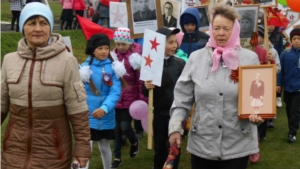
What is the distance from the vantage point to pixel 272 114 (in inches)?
157

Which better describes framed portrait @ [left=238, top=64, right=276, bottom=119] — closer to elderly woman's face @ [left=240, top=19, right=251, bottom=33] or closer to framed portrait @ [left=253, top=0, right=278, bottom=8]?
elderly woman's face @ [left=240, top=19, right=251, bottom=33]

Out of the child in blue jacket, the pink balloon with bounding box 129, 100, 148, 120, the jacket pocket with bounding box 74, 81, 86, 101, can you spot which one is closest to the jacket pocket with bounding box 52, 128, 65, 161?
the jacket pocket with bounding box 74, 81, 86, 101

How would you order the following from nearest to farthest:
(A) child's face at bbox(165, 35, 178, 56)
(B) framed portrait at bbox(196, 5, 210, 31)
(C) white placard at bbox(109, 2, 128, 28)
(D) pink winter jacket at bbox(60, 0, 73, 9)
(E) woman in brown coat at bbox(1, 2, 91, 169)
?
(E) woman in brown coat at bbox(1, 2, 91, 169) → (A) child's face at bbox(165, 35, 178, 56) → (B) framed portrait at bbox(196, 5, 210, 31) → (C) white placard at bbox(109, 2, 128, 28) → (D) pink winter jacket at bbox(60, 0, 73, 9)

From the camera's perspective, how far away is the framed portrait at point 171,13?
848cm

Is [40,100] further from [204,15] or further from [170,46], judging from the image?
[204,15]

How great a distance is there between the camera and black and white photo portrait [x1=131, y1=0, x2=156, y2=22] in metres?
7.20

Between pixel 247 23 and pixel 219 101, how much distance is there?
3604 millimetres

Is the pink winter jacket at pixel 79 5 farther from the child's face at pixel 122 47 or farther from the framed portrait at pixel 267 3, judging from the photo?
the child's face at pixel 122 47

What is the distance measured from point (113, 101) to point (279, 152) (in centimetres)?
320

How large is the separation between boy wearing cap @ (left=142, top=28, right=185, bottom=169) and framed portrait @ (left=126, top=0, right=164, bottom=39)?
114 cm

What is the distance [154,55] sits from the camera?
231 inches

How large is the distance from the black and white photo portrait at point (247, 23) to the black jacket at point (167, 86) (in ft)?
5.02

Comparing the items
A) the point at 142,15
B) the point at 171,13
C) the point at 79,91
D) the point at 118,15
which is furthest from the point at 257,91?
the point at 118,15

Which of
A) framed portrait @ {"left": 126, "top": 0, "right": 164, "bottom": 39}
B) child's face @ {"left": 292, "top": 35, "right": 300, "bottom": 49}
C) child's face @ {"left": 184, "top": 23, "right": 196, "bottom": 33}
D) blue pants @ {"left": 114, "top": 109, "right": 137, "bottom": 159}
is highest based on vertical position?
framed portrait @ {"left": 126, "top": 0, "right": 164, "bottom": 39}
